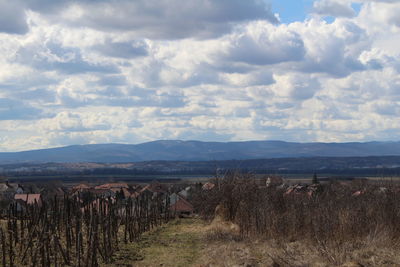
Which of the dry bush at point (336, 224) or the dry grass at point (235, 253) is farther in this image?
the dry bush at point (336, 224)

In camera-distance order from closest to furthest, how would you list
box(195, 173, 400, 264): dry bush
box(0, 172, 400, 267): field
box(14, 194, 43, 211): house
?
box(0, 172, 400, 267): field → box(195, 173, 400, 264): dry bush → box(14, 194, 43, 211): house

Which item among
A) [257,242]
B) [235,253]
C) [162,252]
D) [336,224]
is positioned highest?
[336,224]

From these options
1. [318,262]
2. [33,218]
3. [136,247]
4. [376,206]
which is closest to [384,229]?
[376,206]

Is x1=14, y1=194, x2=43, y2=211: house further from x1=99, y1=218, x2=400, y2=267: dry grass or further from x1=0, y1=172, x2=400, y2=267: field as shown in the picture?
x1=99, y1=218, x2=400, y2=267: dry grass

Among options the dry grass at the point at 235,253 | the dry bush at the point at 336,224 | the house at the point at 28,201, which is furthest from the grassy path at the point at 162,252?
the house at the point at 28,201

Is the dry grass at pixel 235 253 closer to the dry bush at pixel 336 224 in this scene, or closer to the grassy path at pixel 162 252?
the grassy path at pixel 162 252

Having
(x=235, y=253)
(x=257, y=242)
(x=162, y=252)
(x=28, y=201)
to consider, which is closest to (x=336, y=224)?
(x=235, y=253)

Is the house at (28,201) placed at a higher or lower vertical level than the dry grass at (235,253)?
higher

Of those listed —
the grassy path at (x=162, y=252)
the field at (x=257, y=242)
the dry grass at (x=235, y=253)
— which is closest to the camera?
the dry grass at (x=235, y=253)

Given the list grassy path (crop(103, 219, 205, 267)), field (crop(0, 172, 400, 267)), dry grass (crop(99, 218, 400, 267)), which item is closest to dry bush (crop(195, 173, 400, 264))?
field (crop(0, 172, 400, 267))

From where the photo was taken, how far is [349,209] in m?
23.8

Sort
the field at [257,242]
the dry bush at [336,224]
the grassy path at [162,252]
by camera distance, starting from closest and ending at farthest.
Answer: the field at [257,242] < the dry bush at [336,224] < the grassy path at [162,252]

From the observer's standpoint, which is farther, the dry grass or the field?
the field

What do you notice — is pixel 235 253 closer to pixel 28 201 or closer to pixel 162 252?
pixel 162 252
